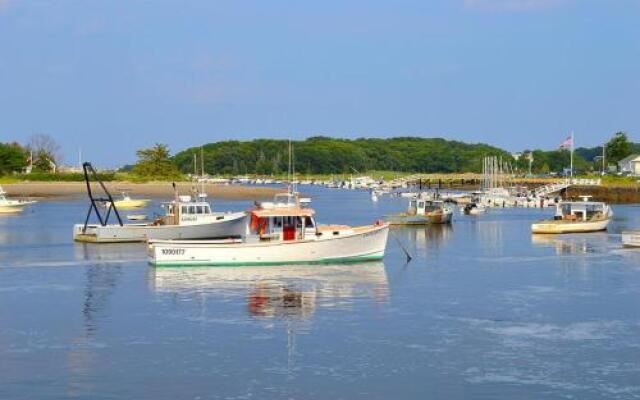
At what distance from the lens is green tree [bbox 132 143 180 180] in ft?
604

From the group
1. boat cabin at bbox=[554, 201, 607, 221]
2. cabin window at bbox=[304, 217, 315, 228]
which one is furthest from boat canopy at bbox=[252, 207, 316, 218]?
boat cabin at bbox=[554, 201, 607, 221]

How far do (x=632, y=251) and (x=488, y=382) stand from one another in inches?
1397

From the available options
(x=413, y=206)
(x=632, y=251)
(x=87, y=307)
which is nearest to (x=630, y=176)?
(x=413, y=206)

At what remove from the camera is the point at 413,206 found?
3302 inches

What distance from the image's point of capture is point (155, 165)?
7283 inches

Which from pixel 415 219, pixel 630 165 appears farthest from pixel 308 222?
pixel 630 165

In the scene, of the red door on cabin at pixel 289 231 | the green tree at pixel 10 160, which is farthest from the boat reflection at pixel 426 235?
the green tree at pixel 10 160

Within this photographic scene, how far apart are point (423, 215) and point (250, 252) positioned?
35470 millimetres

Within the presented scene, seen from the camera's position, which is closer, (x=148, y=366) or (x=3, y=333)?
(x=148, y=366)

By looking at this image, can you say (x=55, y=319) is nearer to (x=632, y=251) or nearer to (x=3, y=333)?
(x=3, y=333)

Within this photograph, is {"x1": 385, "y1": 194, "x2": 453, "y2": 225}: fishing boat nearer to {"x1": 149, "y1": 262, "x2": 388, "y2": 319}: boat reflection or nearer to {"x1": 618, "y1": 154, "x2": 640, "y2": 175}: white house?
{"x1": 149, "y1": 262, "x2": 388, "y2": 319}: boat reflection

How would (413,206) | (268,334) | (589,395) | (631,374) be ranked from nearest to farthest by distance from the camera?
1. (589,395)
2. (631,374)
3. (268,334)
4. (413,206)

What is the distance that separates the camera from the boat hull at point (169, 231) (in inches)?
2379

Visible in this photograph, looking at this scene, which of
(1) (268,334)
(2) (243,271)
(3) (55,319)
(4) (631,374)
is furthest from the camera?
(2) (243,271)
